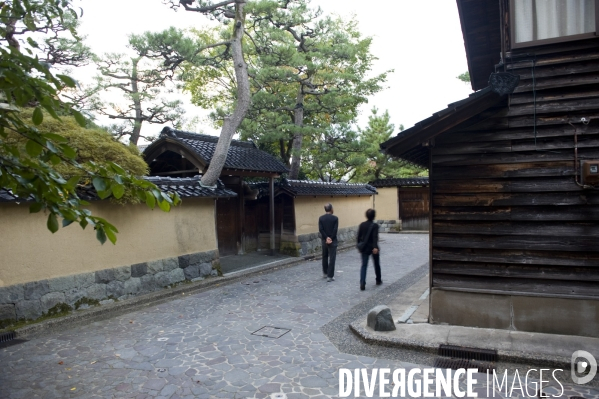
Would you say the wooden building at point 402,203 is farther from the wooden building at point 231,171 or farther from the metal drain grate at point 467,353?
the metal drain grate at point 467,353

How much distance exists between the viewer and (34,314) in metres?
7.46

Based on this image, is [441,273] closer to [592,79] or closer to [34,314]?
[592,79]

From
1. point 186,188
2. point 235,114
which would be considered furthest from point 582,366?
point 235,114

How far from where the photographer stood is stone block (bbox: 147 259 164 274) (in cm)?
990

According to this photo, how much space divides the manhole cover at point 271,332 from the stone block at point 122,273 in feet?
13.6

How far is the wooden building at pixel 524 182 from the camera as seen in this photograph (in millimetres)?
5891

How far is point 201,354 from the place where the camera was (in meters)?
5.93

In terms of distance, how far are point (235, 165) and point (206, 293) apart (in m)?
5.30

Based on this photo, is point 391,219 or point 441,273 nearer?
point 441,273

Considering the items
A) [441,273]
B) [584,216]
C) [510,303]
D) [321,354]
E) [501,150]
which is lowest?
[321,354]

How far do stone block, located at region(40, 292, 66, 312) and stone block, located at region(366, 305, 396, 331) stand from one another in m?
6.30

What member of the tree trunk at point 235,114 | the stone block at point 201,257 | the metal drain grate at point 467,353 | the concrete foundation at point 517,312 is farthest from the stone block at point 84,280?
the metal drain grate at point 467,353

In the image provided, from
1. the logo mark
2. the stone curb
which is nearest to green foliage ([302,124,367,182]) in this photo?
the stone curb

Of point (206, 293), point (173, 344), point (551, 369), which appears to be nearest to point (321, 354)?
point (173, 344)
